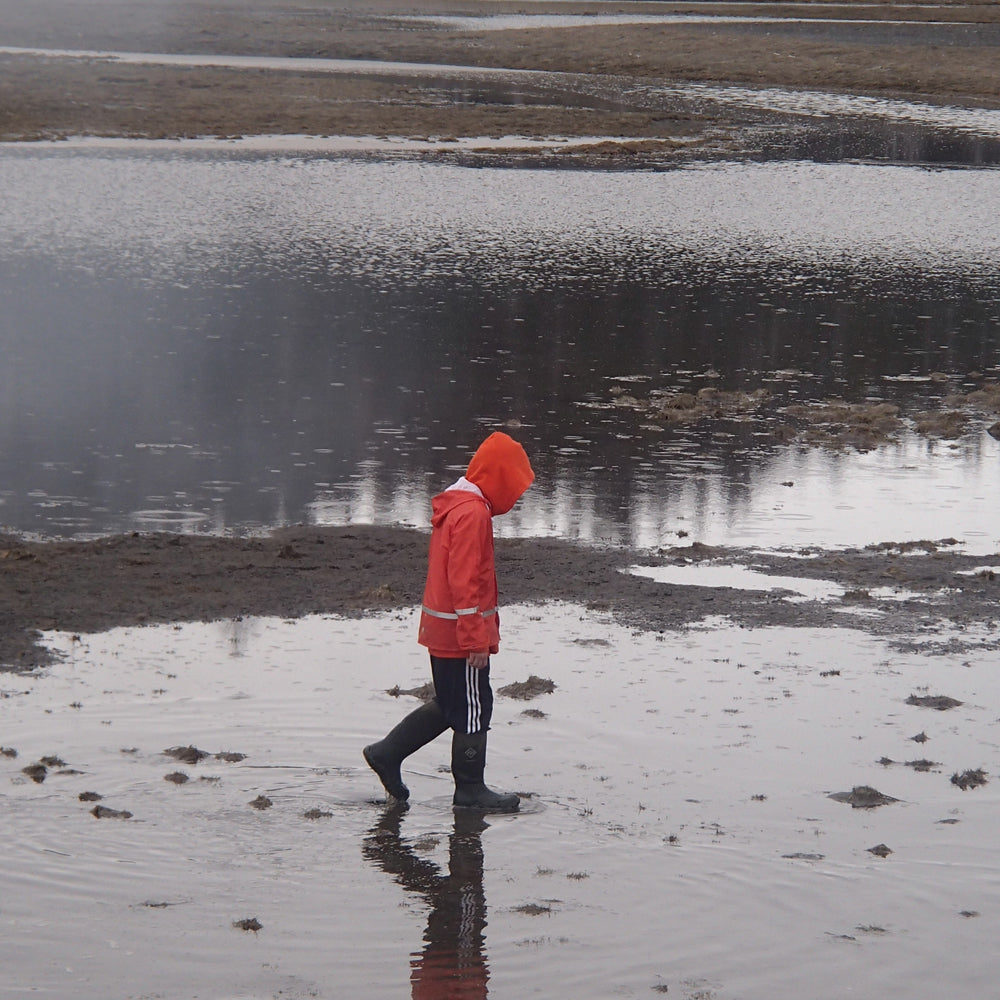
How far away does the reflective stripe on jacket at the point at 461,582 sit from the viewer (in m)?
6.56

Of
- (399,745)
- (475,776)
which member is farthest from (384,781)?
(475,776)

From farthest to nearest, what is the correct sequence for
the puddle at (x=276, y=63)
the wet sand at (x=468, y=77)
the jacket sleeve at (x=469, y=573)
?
the puddle at (x=276, y=63) → the wet sand at (x=468, y=77) → the jacket sleeve at (x=469, y=573)

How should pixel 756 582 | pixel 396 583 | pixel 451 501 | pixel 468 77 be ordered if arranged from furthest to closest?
pixel 468 77, pixel 756 582, pixel 396 583, pixel 451 501

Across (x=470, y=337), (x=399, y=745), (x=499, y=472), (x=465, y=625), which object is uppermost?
(x=470, y=337)

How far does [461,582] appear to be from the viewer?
6.55m

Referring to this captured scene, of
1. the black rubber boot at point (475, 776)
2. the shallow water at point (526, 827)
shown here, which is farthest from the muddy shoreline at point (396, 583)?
the black rubber boot at point (475, 776)

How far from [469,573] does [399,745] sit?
84 cm

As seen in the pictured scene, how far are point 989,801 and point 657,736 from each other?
59.7 inches

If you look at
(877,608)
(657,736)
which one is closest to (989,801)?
(657,736)

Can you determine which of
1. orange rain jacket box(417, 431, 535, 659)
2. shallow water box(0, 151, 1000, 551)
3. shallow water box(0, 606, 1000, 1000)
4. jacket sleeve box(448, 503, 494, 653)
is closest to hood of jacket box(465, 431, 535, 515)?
orange rain jacket box(417, 431, 535, 659)

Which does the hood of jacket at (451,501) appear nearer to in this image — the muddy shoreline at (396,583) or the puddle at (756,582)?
the muddy shoreline at (396,583)

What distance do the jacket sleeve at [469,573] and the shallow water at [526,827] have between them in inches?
31.7

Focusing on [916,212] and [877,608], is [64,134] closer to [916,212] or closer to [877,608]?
[916,212]

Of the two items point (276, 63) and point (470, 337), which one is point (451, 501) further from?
point (276, 63)
